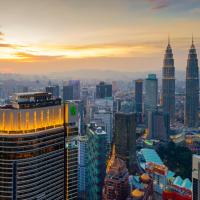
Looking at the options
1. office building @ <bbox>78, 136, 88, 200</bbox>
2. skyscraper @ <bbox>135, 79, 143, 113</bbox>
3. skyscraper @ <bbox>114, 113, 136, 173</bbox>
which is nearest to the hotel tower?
office building @ <bbox>78, 136, 88, 200</bbox>

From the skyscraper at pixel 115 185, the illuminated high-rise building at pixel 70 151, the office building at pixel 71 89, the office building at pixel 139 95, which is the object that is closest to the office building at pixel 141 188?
the skyscraper at pixel 115 185

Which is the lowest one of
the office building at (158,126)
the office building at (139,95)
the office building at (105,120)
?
the office building at (158,126)

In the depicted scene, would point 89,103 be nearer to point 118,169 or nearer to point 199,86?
point 199,86

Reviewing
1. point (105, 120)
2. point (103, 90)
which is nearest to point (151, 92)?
point (103, 90)

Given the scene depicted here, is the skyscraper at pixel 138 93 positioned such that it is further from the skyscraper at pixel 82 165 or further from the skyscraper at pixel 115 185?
the skyscraper at pixel 115 185

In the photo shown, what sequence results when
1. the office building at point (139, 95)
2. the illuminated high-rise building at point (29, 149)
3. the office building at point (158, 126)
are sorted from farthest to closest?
the office building at point (139, 95), the office building at point (158, 126), the illuminated high-rise building at point (29, 149)

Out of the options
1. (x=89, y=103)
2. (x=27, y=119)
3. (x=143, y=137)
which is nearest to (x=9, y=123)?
(x=27, y=119)
